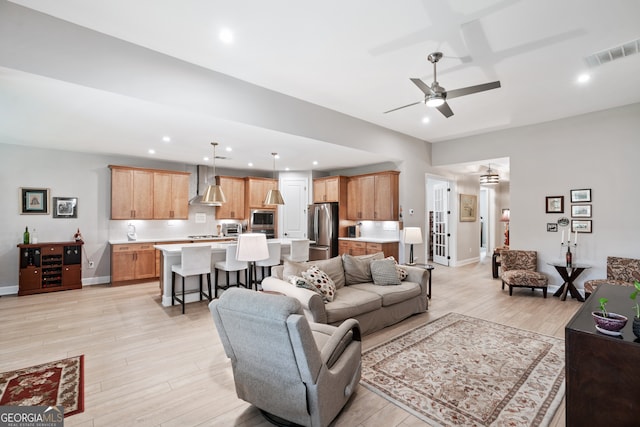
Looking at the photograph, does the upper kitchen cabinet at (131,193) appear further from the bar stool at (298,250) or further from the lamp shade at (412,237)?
the lamp shade at (412,237)

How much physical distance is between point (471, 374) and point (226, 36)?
4.04 metres

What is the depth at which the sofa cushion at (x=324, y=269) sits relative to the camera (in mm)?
3562

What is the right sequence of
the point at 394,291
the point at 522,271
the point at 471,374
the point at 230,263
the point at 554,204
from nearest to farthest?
the point at 471,374
the point at 394,291
the point at 230,263
the point at 522,271
the point at 554,204

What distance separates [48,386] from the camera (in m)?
2.45

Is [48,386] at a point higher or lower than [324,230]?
lower

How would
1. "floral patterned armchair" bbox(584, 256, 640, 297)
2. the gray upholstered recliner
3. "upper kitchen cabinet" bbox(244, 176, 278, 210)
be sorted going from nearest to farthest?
the gray upholstered recliner, "floral patterned armchair" bbox(584, 256, 640, 297), "upper kitchen cabinet" bbox(244, 176, 278, 210)

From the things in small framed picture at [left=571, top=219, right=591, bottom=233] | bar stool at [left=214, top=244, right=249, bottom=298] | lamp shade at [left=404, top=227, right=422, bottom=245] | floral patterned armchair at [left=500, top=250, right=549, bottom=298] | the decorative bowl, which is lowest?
floral patterned armchair at [left=500, top=250, right=549, bottom=298]

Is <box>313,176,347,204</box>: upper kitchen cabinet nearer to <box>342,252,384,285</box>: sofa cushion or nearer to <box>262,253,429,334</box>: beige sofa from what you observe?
<box>262,253,429,334</box>: beige sofa

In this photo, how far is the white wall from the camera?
15.8 ft

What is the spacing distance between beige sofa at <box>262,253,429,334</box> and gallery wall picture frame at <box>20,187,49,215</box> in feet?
17.2

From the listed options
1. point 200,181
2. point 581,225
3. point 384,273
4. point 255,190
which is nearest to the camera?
point 384,273

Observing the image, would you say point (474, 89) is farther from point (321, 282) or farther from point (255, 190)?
point (255, 190)

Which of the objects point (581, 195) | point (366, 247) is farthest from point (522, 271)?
point (366, 247)

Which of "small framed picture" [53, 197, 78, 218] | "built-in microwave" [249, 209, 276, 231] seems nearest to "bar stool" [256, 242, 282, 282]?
"built-in microwave" [249, 209, 276, 231]
